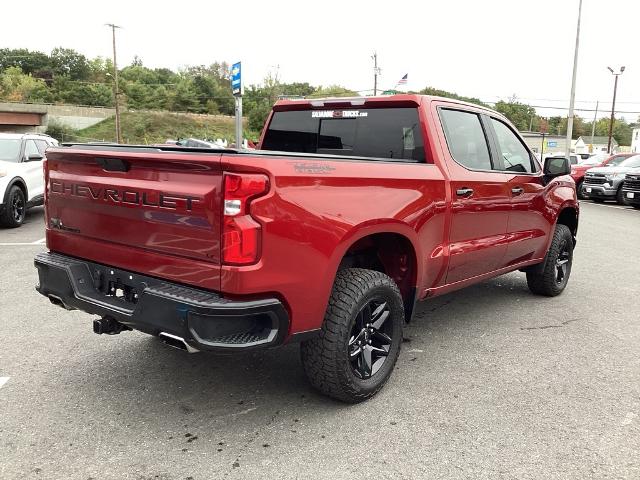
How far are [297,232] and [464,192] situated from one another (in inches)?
69.5

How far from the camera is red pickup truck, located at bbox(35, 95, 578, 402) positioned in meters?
2.58

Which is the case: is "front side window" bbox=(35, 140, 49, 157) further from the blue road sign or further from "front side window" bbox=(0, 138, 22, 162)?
the blue road sign

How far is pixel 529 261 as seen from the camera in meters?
5.31

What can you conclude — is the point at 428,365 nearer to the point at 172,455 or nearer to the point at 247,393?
the point at 247,393

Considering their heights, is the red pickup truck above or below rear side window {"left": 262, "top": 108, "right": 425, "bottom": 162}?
below

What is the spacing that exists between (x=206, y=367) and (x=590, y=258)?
6701 millimetres

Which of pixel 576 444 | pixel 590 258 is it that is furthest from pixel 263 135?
pixel 590 258

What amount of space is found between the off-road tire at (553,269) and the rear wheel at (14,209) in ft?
28.6

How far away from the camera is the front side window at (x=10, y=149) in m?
10.2

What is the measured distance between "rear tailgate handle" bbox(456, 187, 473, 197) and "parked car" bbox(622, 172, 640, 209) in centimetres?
1471

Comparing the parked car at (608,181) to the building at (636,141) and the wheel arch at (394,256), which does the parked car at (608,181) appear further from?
the building at (636,141)

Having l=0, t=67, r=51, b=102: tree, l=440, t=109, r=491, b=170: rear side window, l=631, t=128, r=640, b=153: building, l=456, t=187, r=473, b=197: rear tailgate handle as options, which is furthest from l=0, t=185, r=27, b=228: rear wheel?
l=631, t=128, r=640, b=153: building

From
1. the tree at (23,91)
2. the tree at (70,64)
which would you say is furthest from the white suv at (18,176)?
the tree at (70,64)

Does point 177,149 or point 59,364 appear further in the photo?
point 59,364
